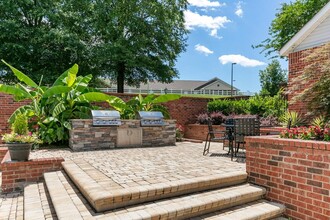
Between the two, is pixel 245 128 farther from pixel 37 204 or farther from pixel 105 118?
pixel 37 204

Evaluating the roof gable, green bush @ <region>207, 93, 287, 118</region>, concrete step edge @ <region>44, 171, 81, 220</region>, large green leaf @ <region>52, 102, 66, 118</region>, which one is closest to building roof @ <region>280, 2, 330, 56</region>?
green bush @ <region>207, 93, 287, 118</region>

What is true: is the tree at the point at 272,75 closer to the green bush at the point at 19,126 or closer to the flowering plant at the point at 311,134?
the flowering plant at the point at 311,134

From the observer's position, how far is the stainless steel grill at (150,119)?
8.01 m

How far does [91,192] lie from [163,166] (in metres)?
1.89

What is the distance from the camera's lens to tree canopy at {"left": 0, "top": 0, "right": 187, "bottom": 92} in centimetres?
1461

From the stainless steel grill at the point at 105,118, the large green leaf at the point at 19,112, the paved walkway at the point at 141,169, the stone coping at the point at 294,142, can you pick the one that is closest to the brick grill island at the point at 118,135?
the stainless steel grill at the point at 105,118

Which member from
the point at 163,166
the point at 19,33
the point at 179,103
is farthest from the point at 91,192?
the point at 19,33

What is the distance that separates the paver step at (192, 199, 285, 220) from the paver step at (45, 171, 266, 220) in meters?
0.08

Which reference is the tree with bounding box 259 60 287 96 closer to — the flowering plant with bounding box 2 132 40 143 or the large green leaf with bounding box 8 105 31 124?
the large green leaf with bounding box 8 105 31 124

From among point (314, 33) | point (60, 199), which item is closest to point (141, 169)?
point (60, 199)

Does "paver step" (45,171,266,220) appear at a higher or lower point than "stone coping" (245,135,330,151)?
lower

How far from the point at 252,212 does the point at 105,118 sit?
5126 millimetres

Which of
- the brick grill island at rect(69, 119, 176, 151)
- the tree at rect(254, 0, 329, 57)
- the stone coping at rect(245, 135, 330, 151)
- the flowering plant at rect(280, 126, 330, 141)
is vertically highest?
the tree at rect(254, 0, 329, 57)

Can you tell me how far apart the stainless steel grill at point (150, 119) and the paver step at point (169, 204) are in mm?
4115
